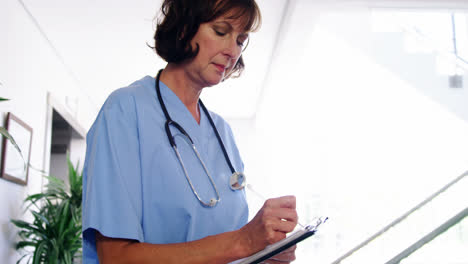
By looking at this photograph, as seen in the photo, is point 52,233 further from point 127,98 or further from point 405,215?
point 127,98

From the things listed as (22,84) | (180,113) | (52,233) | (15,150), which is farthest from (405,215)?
(22,84)

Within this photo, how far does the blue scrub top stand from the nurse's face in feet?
0.37

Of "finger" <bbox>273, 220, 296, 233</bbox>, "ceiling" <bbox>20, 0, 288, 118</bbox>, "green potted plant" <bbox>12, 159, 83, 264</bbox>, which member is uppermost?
"ceiling" <bbox>20, 0, 288, 118</bbox>

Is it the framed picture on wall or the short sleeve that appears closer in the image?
the short sleeve

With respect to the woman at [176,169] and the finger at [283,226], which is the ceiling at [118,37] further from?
the finger at [283,226]

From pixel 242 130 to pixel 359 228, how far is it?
2451mm

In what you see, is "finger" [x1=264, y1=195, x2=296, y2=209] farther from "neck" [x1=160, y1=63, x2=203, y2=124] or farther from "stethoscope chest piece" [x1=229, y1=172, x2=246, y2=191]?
"neck" [x1=160, y1=63, x2=203, y2=124]

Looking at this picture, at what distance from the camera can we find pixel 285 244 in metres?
0.72

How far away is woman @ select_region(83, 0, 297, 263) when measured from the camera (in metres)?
0.78

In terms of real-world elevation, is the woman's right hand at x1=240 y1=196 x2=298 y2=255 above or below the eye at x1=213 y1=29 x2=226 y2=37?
below

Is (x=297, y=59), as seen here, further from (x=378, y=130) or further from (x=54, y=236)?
(x=54, y=236)

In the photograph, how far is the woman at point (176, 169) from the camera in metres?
0.78

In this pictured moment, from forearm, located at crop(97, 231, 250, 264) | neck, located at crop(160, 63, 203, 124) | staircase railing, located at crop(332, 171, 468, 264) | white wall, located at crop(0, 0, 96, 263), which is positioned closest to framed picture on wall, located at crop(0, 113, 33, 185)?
white wall, located at crop(0, 0, 96, 263)

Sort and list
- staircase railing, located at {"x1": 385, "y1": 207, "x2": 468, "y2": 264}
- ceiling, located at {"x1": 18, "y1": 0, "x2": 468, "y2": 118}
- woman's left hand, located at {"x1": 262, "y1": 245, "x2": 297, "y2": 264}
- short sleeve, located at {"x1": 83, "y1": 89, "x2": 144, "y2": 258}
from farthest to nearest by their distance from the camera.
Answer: ceiling, located at {"x1": 18, "y1": 0, "x2": 468, "y2": 118} → staircase railing, located at {"x1": 385, "y1": 207, "x2": 468, "y2": 264} → woman's left hand, located at {"x1": 262, "y1": 245, "x2": 297, "y2": 264} → short sleeve, located at {"x1": 83, "y1": 89, "x2": 144, "y2": 258}
